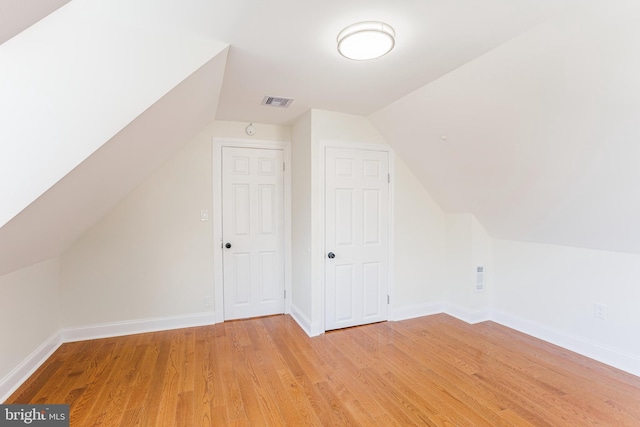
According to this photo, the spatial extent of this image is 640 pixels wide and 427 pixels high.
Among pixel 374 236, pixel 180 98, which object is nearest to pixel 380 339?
pixel 374 236

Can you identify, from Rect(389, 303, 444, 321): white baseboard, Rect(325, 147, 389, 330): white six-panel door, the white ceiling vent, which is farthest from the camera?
Rect(389, 303, 444, 321): white baseboard

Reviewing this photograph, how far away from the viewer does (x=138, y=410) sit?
6.79 feet

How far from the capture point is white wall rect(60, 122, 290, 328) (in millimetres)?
3152

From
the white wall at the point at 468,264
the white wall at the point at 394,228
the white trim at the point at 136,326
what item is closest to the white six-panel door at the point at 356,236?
the white wall at the point at 394,228

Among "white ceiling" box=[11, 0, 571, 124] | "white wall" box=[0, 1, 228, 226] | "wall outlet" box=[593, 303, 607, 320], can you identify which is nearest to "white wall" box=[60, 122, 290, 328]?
"white ceiling" box=[11, 0, 571, 124]

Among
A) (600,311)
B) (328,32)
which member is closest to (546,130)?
(328,32)

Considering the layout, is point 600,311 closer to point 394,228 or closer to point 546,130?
point 546,130

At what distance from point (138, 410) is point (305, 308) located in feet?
5.65

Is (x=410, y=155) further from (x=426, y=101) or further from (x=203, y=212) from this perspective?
(x=203, y=212)

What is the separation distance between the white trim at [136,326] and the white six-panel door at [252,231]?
0.30 meters

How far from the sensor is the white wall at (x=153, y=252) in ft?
10.3

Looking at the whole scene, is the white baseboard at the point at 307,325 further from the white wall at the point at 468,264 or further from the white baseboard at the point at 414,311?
the white wall at the point at 468,264

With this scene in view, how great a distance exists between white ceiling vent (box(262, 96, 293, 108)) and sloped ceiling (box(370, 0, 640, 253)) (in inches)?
37.7

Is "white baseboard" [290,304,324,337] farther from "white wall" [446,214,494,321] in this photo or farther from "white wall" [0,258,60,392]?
"white wall" [0,258,60,392]
